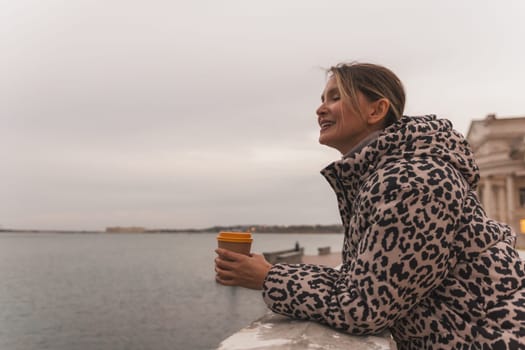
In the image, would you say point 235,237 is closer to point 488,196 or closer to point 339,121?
point 339,121

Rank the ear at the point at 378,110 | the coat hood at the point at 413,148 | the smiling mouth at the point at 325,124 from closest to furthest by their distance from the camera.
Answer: the coat hood at the point at 413,148, the ear at the point at 378,110, the smiling mouth at the point at 325,124

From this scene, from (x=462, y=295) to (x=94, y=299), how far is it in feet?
170

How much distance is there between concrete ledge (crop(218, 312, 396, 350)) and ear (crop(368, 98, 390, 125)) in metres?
1.09

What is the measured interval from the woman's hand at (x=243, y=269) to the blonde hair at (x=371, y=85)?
0.98 meters

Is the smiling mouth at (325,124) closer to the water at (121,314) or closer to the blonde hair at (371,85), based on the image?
the blonde hair at (371,85)

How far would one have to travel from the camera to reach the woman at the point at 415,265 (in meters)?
1.64

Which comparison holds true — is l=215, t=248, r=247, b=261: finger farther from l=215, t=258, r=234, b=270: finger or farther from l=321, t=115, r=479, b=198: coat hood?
l=321, t=115, r=479, b=198: coat hood

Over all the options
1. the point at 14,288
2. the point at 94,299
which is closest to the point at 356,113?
the point at 94,299

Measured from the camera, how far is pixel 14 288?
5722cm

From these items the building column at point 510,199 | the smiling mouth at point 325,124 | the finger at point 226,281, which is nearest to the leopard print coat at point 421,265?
the finger at point 226,281

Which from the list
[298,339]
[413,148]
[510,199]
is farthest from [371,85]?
[510,199]

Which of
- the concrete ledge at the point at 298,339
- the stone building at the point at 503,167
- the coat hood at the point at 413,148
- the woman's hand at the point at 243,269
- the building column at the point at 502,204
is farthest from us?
the building column at the point at 502,204

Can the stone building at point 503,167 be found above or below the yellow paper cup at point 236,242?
above

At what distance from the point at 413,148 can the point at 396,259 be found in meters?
0.53
